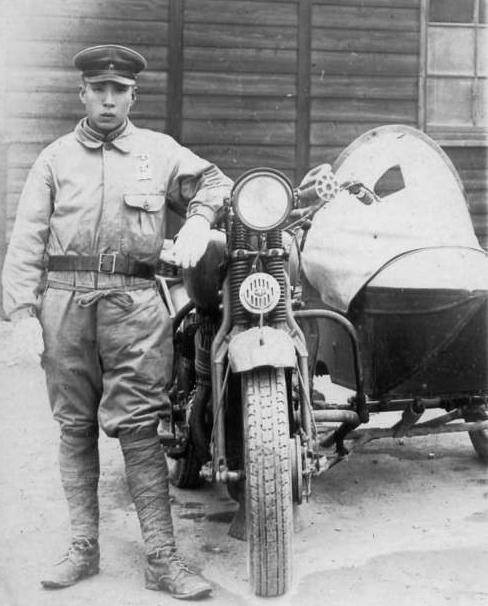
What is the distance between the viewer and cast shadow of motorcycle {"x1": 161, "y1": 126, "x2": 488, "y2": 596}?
2.86 metres

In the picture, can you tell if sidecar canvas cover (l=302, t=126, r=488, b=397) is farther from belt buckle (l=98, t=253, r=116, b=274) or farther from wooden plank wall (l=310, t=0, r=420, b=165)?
wooden plank wall (l=310, t=0, r=420, b=165)

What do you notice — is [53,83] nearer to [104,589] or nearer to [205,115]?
[205,115]

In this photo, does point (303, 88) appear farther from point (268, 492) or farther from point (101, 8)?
point (268, 492)

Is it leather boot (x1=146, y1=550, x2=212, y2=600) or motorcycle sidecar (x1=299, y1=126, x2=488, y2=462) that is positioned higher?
motorcycle sidecar (x1=299, y1=126, x2=488, y2=462)

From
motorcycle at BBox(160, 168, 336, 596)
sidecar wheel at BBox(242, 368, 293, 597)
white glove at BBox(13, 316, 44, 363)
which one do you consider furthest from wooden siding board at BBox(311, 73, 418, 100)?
sidecar wheel at BBox(242, 368, 293, 597)

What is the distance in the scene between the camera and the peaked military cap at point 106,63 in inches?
120

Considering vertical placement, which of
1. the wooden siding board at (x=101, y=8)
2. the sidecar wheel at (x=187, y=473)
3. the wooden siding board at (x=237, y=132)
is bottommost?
the sidecar wheel at (x=187, y=473)

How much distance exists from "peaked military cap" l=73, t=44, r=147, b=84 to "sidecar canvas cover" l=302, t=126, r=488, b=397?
4.22 feet

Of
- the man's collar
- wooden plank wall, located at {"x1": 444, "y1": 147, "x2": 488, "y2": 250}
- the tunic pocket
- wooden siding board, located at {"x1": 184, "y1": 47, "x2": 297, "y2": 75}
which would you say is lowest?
the tunic pocket

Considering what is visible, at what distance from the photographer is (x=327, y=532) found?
11.6ft

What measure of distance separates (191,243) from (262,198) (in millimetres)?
270

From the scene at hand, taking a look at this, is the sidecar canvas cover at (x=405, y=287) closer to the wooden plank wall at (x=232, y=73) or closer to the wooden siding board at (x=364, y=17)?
the wooden plank wall at (x=232, y=73)

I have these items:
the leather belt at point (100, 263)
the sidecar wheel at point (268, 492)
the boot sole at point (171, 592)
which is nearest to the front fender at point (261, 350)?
the sidecar wheel at point (268, 492)

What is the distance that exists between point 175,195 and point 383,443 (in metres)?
2.26
